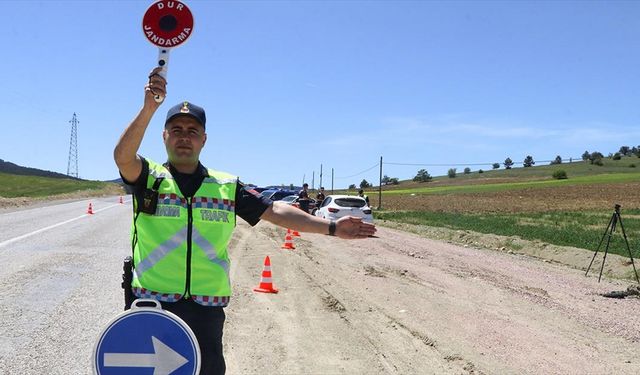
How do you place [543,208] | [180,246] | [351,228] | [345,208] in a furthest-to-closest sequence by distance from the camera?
[543,208]
[345,208]
[351,228]
[180,246]

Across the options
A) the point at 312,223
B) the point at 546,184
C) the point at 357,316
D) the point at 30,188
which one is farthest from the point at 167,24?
the point at 546,184

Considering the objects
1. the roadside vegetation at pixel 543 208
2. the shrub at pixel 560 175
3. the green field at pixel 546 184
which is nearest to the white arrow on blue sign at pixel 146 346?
the roadside vegetation at pixel 543 208

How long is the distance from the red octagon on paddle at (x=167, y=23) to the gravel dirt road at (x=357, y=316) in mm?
3219

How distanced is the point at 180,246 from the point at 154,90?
0.75 meters

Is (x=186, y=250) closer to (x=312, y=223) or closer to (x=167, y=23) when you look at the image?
(x=312, y=223)

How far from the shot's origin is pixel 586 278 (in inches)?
574

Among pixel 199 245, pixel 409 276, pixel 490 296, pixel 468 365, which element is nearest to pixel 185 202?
pixel 199 245

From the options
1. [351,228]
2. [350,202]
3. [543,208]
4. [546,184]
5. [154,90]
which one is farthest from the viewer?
[546,184]

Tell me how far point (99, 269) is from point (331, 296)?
4.39 metres

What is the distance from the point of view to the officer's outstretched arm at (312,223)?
330 centimetres

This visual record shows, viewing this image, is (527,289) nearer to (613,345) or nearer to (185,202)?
(613,345)

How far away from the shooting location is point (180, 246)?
2.85 m

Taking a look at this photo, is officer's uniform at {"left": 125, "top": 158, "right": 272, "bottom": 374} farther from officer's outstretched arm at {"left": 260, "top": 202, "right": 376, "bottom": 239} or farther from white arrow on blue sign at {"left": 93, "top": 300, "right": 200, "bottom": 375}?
officer's outstretched arm at {"left": 260, "top": 202, "right": 376, "bottom": 239}

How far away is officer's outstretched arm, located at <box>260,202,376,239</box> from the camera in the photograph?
3.30 meters
